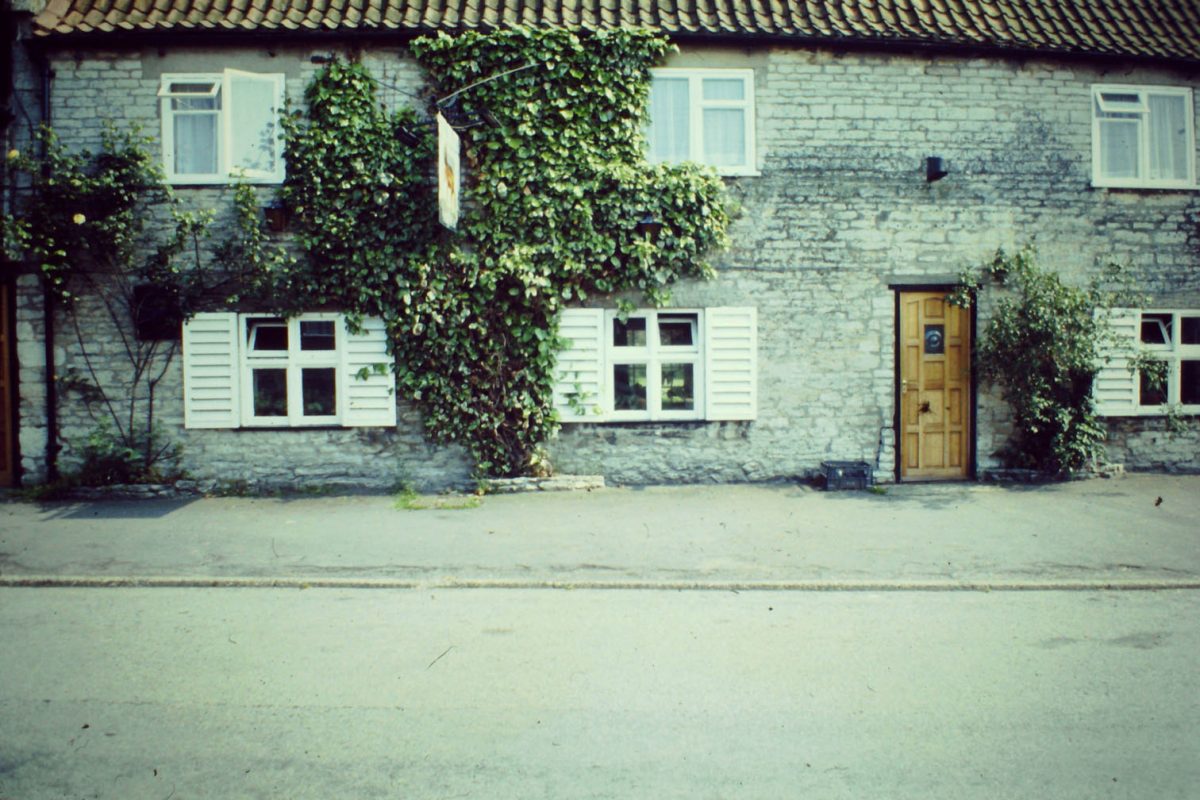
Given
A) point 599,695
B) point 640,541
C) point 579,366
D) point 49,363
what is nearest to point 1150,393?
point 579,366

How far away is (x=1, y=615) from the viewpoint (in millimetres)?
5449

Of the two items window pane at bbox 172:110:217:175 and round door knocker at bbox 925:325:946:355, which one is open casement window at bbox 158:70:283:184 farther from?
round door knocker at bbox 925:325:946:355

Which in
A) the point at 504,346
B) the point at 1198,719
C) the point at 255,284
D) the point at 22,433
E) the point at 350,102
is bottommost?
the point at 1198,719

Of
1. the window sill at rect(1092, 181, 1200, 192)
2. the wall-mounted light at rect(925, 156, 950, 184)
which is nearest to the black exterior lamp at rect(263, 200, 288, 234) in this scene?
the wall-mounted light at rect(925, 156, 950, 184)

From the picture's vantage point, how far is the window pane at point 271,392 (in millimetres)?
10203

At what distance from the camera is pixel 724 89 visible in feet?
34.3

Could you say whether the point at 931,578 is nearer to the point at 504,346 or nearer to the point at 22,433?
the point at 504,346

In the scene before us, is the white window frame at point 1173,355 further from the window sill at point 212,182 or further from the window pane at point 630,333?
the window sill at point 212,182

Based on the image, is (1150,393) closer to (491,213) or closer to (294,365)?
(491,213)

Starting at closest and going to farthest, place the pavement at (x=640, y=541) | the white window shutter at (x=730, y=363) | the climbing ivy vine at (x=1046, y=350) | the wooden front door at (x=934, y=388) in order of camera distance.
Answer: the pavement at (x=640, y=541), the climbing ivy vine at (x=1046, y=350), the white window shutter at (x=730, y=363), the wooden front door at (x=934, y=388)

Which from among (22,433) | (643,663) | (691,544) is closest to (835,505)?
(691,544)

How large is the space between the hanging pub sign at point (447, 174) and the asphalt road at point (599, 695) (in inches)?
186

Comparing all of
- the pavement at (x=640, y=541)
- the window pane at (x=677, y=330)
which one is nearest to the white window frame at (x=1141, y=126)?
the pavement at (x=640, y=541)

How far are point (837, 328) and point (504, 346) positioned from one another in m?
4.51
